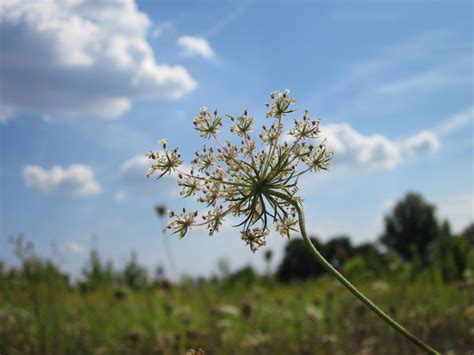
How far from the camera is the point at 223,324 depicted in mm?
5949

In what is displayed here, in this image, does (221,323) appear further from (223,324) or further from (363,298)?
(363,298)

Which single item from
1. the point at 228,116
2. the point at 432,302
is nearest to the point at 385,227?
the point at 432,302

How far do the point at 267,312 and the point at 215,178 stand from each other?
23.2ft

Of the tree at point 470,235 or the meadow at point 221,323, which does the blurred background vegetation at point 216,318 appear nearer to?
the meadow at point 221,323

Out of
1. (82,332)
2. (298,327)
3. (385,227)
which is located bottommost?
(298,327)

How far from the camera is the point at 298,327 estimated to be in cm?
737

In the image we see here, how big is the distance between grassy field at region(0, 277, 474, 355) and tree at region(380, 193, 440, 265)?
155 ft

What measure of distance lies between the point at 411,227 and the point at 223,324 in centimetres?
5299

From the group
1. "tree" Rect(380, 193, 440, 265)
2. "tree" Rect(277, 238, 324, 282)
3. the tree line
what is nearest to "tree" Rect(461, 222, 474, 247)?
the tree line

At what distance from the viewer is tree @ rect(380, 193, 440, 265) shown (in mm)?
55219

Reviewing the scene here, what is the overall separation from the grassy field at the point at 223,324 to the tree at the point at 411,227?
155 feet

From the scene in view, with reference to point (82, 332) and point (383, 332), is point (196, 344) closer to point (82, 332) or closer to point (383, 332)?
point (82, 332)

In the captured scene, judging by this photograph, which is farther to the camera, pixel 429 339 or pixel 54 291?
pixel 54 291

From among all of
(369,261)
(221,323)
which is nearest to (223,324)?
(221,323)
